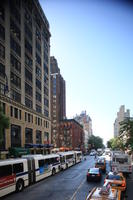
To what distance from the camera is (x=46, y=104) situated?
71.4m

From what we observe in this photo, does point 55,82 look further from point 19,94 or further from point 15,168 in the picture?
point 15,168

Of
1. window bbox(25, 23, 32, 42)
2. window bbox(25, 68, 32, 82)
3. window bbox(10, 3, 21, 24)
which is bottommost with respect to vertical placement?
window bbox(25, 68, 32, 82)

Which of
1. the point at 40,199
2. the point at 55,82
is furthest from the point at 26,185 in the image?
the point at 55,82

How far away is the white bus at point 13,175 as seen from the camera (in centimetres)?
1781

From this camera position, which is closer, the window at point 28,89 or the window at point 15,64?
the window at point 15,64

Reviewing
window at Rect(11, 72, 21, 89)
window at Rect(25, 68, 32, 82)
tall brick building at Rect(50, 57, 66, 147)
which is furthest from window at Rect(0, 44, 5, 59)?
tall brick building at Rect(50, 57, 66, 147)

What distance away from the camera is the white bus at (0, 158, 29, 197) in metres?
17.8

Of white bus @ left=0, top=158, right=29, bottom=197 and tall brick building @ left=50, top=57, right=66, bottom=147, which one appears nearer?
white bus @ left=0, top=158, right=29, bottom=197

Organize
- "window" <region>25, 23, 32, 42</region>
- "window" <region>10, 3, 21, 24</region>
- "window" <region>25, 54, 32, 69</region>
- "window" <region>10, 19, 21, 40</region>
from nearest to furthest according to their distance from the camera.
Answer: "window" <region>10, 19, 21, 40</region>
"window" <region>10, 3, 21, 24</region>
"window" <region>25, 54, 32, 69</region>
"window" <region>25, 23, 32, 42</region>

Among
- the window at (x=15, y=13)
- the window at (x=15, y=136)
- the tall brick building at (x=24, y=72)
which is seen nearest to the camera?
the tall brick building at (x=24, y=72)

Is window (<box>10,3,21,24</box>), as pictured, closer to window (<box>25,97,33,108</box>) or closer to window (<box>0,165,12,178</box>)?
window (<box>25,97,33,108</box>)

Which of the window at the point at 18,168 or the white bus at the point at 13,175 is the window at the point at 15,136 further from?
the window at the point at 18,168

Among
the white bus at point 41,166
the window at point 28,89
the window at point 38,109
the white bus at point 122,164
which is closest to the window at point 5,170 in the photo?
the white bus at point 41,166

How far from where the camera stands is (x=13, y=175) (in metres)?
19.2
